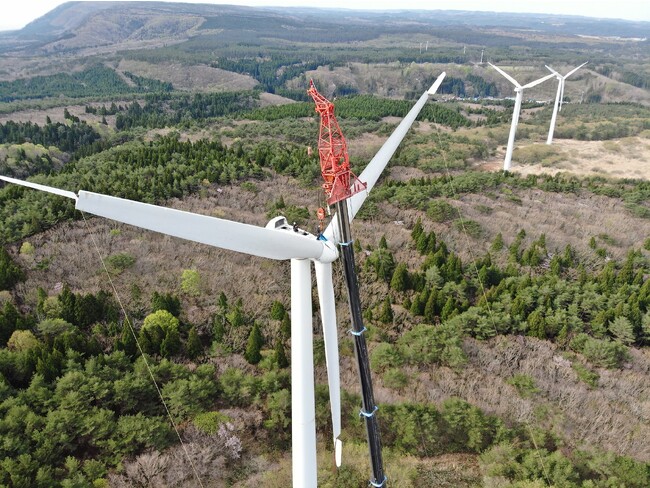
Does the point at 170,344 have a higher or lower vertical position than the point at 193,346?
higher

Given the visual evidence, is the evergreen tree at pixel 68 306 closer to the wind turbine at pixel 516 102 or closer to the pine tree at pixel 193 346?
the pine tree at pixel 193 346

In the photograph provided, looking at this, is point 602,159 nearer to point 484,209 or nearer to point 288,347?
point 484,209

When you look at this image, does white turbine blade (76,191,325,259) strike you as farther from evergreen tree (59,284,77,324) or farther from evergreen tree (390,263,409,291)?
evergreen tree (390,263,409,291)

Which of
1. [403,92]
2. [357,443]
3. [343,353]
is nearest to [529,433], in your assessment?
[357,443]

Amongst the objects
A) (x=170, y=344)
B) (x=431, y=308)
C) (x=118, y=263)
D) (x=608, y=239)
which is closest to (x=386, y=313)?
(x=431, y=308)

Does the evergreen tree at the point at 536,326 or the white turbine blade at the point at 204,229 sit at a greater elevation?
the white turbine blade at the point at 204,229

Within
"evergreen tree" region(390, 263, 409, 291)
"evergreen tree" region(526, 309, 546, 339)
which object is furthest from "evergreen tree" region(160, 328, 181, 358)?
"evergreen tree" region(526, 309, 546, 339)

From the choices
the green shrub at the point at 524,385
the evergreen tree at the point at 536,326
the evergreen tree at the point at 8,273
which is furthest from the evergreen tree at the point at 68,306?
the evergreen tree at the point at 536,326

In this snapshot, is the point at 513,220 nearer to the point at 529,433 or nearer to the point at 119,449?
the point at 529,433
